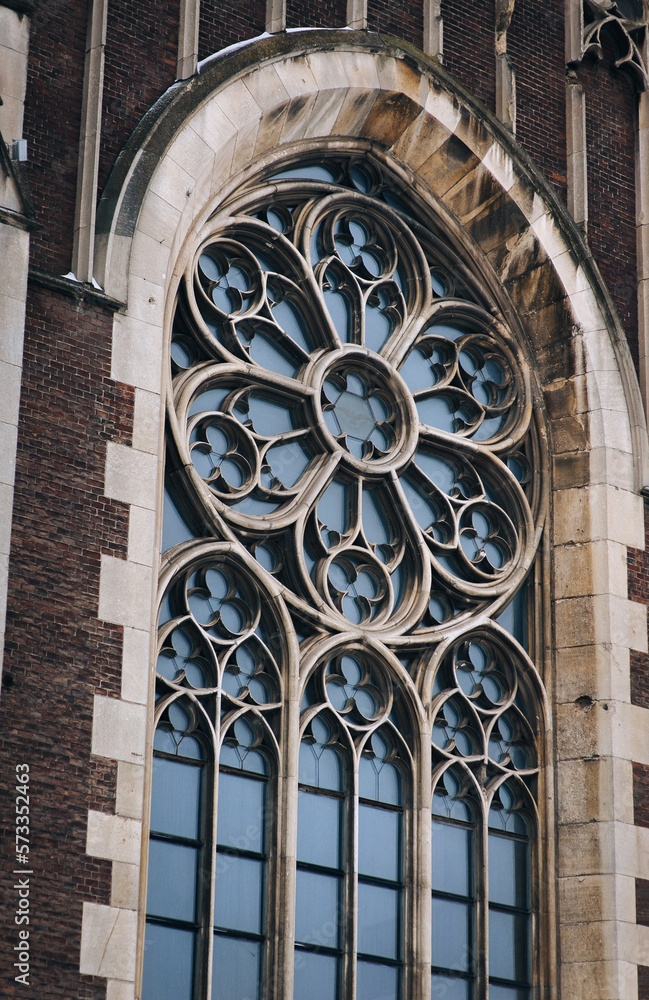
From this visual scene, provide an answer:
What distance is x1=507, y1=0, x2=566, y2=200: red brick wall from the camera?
19516mm

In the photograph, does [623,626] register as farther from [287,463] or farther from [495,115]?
[495,115]

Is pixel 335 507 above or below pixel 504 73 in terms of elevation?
below

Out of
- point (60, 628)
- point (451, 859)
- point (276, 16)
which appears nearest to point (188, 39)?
point (276, 16)

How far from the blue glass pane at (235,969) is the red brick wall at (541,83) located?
848 centimetres

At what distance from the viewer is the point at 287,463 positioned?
17281mm

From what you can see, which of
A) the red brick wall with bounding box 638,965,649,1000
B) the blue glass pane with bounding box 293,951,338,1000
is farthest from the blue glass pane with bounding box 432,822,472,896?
the red brick wall with bounding box 638,965,649,1000

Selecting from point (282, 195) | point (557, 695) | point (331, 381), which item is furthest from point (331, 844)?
point (282, 195)

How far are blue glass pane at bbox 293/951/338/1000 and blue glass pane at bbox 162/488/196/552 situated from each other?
3604 mm

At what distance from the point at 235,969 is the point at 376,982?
1.42 m

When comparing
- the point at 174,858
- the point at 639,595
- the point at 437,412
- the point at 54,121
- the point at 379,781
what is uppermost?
the point at 54,121

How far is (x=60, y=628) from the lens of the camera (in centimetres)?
1430

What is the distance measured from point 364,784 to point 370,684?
36.5 inches

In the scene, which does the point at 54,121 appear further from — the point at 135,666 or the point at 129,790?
the point at 129,790

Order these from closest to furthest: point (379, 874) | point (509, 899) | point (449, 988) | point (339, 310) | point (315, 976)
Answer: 1. point (315, 976)
2. point (379, 874)
3. point (449, 988)
4. point (509, 899)
5. point (339, 310)
